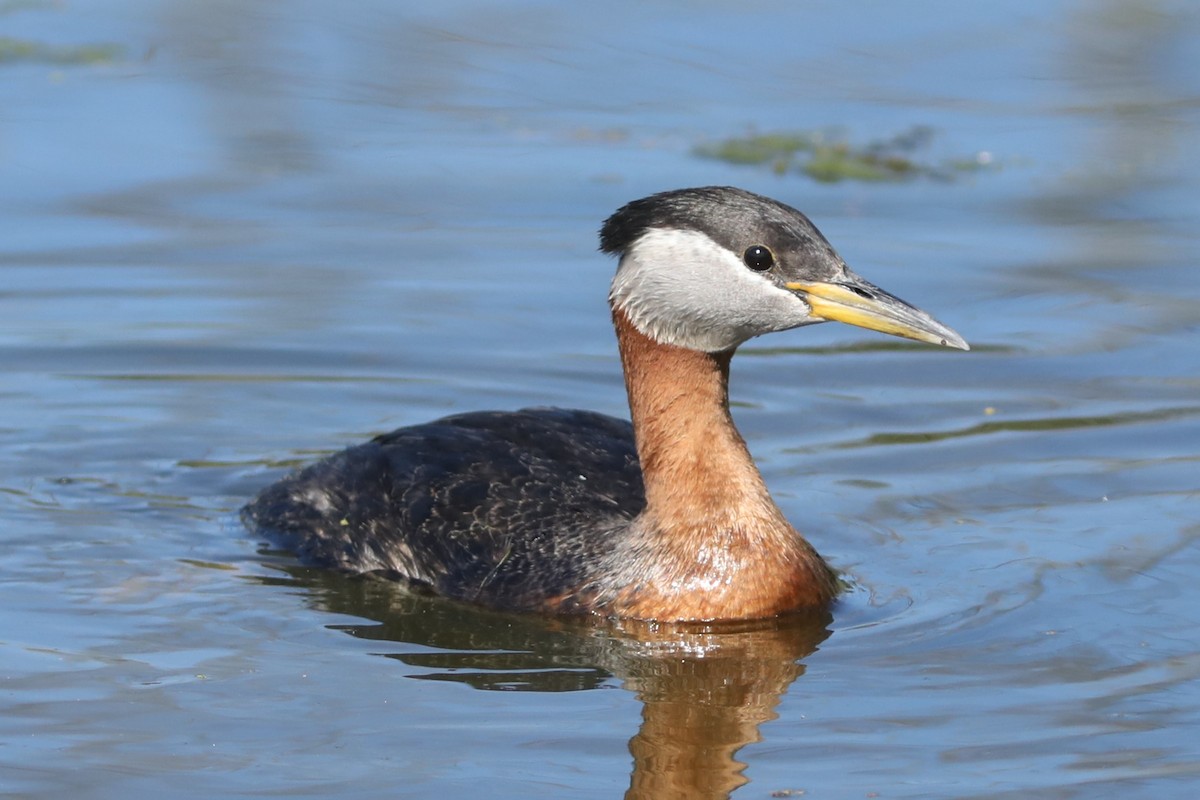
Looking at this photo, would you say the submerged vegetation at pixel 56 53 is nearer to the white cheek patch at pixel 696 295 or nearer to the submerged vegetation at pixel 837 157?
the submerged vegetation at pixel 837 157

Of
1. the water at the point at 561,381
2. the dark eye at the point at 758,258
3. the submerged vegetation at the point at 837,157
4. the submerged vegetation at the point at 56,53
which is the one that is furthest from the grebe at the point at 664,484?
the submerged vegetation at the point at 56,53

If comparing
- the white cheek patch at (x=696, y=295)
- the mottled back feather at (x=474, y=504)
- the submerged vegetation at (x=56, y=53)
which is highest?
the submerged vegetation at (x=56, y=53)

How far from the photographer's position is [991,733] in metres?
7.80

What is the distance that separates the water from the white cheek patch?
129 cm

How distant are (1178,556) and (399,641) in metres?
3.59

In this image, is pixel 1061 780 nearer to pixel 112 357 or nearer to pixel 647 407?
pixel 647 407

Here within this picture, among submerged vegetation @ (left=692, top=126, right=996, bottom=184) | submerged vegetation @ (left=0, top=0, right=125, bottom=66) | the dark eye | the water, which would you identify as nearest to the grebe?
the dark eye

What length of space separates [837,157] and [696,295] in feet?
23.3

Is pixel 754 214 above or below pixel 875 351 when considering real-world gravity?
above

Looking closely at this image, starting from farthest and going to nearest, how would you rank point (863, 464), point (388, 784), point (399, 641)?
point (863, 464)
point (399, 641)
point (388, 784)

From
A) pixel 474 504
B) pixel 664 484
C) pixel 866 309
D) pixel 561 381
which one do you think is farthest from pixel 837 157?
pixel 866 309

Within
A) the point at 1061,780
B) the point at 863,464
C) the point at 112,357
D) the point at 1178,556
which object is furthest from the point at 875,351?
the point at 1061,780

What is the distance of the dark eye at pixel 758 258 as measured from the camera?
354 inches

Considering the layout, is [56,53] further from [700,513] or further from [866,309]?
[866,309]
